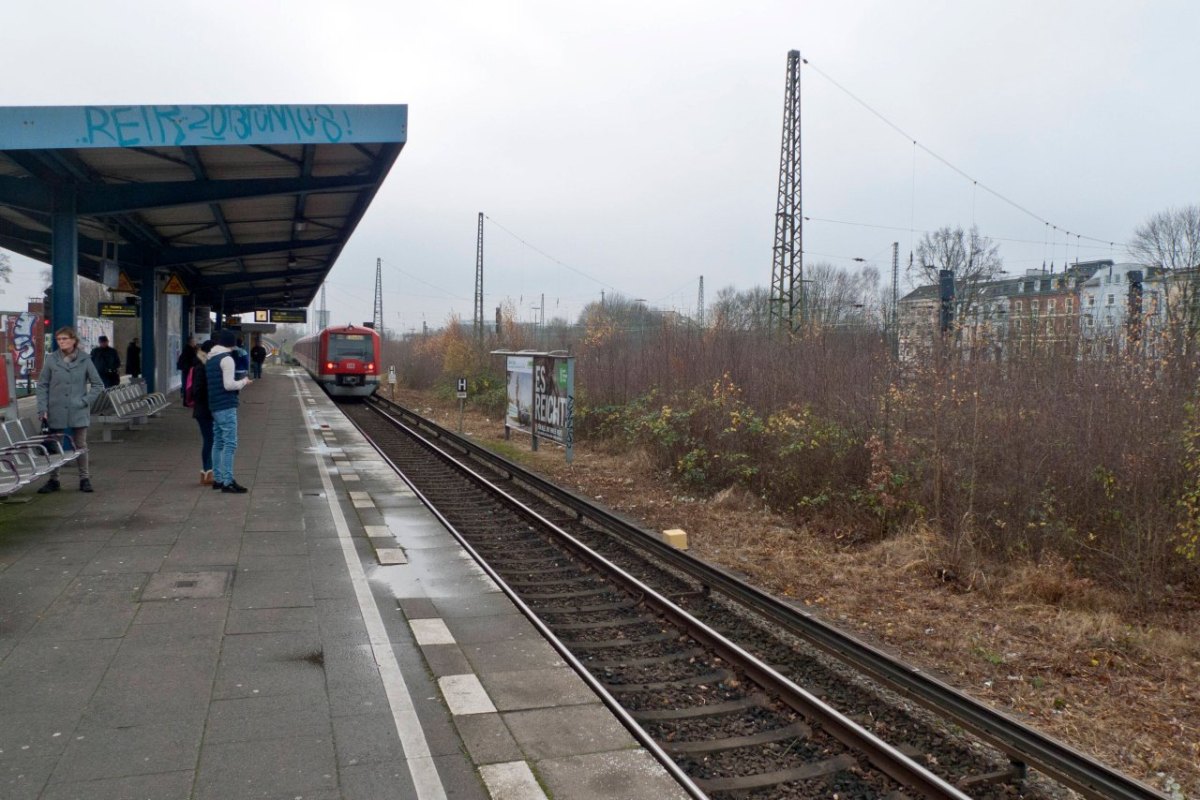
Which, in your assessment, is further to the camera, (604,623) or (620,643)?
(604,623)

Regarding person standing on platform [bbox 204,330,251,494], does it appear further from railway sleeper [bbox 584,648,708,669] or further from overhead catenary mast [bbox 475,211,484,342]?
overhead catenary mast [bbox 475,211,484,342]

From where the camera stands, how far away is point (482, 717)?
15.2 feet

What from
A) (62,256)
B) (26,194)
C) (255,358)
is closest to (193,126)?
(62,256)

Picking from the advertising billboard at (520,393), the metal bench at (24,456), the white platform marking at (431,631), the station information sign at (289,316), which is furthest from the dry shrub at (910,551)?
the station information sign at (289,316)

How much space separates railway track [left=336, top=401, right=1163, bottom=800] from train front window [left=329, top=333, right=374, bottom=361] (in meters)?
25.6

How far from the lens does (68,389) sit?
386 inches

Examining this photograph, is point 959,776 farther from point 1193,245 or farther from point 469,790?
point 1193,245

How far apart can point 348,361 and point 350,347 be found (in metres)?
0.54

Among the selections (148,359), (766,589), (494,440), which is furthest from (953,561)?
(148,359)

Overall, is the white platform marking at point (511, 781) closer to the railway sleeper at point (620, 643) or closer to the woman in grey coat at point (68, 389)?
the railway sleeper at point (620, 643)

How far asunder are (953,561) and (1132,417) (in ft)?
6.47

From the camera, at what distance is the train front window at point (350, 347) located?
3331 centimetres

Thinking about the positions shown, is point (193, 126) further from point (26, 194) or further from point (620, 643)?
point (620, 643)

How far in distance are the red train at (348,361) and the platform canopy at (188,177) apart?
10.9m
